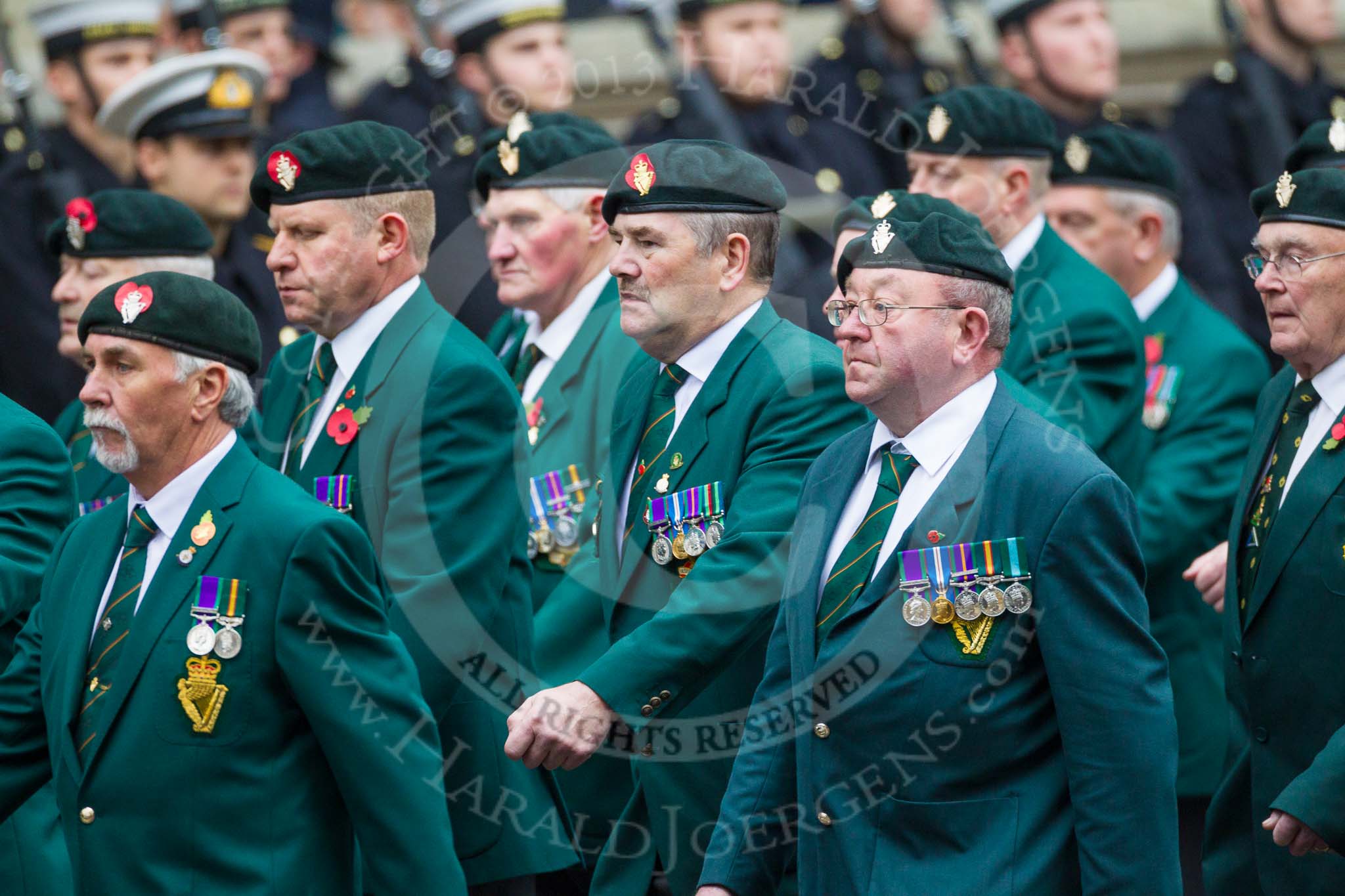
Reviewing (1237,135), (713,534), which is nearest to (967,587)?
(713,534)

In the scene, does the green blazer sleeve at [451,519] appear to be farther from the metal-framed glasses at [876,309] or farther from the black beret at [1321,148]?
the black beret at [1321,148]

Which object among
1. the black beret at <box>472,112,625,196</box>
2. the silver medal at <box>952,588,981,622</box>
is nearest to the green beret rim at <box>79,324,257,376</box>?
the silver medal at <box>952,588,981,622</box>

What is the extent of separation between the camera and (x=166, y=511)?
4.55m

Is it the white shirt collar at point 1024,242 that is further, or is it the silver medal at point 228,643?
the white shirt collar at point 1024,242

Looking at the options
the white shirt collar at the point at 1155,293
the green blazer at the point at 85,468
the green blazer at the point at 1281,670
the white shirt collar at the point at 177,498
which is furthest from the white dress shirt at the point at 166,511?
the white shirt collar at the point at 1155,293

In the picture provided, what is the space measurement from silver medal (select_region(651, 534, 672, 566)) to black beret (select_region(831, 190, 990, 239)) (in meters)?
0.88

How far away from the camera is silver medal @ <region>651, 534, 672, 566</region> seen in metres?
5.08

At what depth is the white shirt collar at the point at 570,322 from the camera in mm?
6523

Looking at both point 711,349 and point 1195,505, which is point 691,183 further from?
point 1195,505

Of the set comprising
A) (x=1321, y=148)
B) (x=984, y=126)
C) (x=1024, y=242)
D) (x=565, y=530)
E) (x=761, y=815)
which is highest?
(x=984, y=126)

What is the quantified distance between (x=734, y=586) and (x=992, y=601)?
2.74 ft

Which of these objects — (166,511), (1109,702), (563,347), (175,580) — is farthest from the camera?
(563,347)

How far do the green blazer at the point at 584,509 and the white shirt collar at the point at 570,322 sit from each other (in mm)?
30

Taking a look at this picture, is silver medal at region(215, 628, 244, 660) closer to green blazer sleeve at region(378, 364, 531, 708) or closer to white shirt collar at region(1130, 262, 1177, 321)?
green blazer sleeve at region(378, 364, 531, 708)
